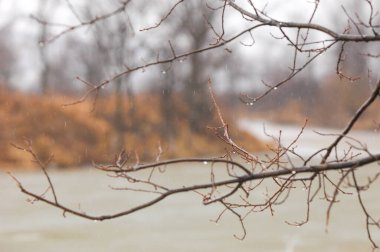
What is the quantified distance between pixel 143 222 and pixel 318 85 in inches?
1468

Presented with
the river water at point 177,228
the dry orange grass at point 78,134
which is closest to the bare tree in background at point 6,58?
the dry orange grass at point 78,134

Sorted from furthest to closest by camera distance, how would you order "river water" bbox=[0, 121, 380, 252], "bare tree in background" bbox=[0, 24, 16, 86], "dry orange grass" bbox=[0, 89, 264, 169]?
"bare tree in background" bbox=[0, 24, 16, 86] → "dry orange grass" bbox=[0, 89, 264, 169] → "river water" bbox=[0, 121, 380, 252]

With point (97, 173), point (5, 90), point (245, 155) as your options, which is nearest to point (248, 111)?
point (5, 90)

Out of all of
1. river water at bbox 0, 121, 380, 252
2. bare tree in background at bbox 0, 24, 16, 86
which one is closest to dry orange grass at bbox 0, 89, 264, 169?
river water at bbox 0, 121, 380, 252

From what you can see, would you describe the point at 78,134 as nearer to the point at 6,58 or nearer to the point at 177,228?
the point at 177,228

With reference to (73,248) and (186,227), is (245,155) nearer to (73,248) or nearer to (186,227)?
(73,248)

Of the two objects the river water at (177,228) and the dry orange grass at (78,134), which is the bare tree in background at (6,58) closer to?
the dry orange grass at (78,134)

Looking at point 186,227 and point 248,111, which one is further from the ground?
point 248,111

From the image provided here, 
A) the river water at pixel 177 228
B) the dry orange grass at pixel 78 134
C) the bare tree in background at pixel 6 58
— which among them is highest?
the bare tree in background at pixel 6 58

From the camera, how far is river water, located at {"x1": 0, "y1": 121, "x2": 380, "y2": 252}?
741cm

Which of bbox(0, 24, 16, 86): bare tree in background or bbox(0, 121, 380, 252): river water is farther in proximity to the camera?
bbox(0, 24, 16, 86): bare tree in background

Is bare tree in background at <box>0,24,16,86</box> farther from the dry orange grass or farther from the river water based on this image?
the river water

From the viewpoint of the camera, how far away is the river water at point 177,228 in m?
7.41

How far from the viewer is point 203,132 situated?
23.5m
